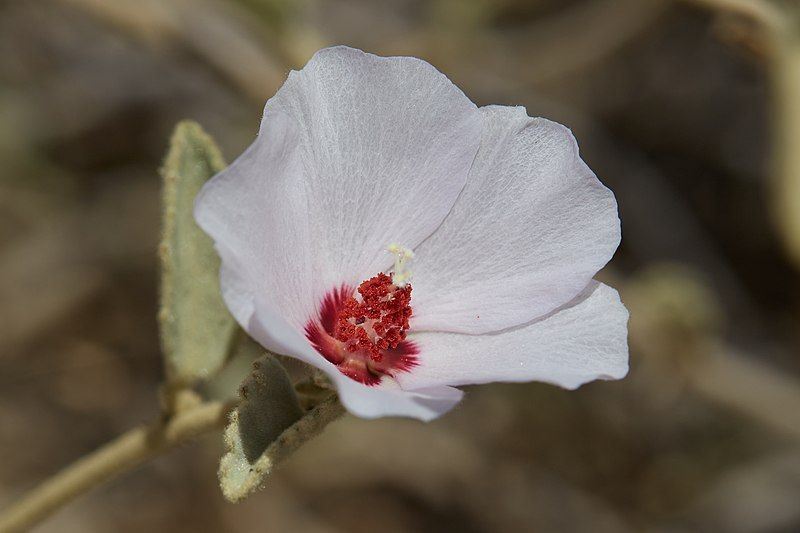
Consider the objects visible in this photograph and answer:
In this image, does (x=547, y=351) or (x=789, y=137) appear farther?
(x=789, y=137)

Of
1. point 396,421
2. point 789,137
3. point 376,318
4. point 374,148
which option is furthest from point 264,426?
point 396,421

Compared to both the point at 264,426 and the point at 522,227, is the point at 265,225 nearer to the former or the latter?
the point at 264,426

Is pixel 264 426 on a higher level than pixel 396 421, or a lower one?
higher

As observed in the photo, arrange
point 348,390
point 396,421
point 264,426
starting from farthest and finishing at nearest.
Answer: point 396,421 < point 264,426 < point 348,390

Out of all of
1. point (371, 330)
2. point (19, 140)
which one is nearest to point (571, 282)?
point (371, 330)

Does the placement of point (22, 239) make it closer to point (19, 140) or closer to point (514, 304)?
point (19, 140)

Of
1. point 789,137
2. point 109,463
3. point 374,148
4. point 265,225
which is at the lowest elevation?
point 109,463
